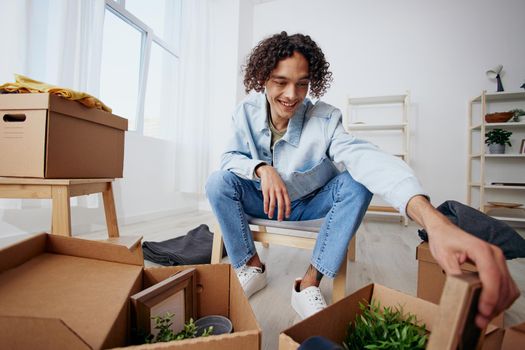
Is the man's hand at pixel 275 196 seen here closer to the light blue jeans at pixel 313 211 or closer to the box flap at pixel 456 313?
the light blue jeans at pixel 313 211

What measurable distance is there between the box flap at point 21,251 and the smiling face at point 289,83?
2.39 feet

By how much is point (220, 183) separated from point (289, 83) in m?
0.40

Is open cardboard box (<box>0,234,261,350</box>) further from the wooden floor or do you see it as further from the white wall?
the white wall

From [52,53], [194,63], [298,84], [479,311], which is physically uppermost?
[194,63]

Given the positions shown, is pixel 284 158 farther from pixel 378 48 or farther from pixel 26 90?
pixel 378 48

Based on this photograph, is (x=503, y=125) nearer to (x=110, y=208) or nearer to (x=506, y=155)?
(x=506, y=155)

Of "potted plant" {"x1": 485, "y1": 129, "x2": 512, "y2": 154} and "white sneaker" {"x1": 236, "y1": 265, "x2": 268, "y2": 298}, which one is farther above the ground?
"potted plant" {"x1": 485, "y1": 129, "x2": 512, "y2": 154}

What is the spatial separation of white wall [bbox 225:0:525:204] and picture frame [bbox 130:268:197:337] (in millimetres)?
2759

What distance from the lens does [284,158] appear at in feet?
3.26

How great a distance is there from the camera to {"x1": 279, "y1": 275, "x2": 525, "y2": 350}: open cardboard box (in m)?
0.25

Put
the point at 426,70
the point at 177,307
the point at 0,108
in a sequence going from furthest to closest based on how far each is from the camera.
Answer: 1. the point at 426,70
2. the point at 0,108
3. the point at 177,307

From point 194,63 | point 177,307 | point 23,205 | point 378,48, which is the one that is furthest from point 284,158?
point 378,48

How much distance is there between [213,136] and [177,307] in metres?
2.46

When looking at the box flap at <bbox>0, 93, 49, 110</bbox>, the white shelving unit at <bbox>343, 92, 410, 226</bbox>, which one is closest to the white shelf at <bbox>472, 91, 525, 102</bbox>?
the white shelving unit at <bbox>343, 92, 410, 226</bbox>
